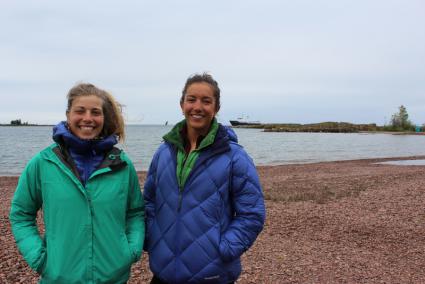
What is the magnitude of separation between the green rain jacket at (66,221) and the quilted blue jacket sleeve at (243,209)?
800 millimetres

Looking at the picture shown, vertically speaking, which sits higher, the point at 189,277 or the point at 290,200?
the point at 189,277

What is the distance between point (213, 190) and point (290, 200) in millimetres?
9482

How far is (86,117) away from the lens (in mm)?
2773

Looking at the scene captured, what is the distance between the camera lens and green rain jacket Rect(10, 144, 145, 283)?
2590 mm

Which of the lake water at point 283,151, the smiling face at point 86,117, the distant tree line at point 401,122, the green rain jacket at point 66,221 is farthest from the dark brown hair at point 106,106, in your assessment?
the distant tree line at point 401,122

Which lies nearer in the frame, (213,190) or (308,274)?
(213,190)

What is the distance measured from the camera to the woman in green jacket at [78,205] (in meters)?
2.59

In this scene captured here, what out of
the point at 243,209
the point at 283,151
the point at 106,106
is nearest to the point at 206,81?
the point at 106,106

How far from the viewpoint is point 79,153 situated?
2715 mm

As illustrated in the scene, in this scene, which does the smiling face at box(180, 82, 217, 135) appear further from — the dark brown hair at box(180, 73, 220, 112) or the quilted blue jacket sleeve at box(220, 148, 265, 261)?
the quilted blue jacket sleeve at box(220, 148, 265, 261)

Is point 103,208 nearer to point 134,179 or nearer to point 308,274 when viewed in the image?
point 134,179

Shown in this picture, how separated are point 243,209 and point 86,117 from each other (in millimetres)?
1293

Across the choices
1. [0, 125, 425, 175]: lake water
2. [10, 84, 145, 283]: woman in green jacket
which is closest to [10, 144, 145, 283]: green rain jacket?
[10, 84, 145, 283]: woman in green jacket

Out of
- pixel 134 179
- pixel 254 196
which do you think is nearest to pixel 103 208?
pixel 134 179
